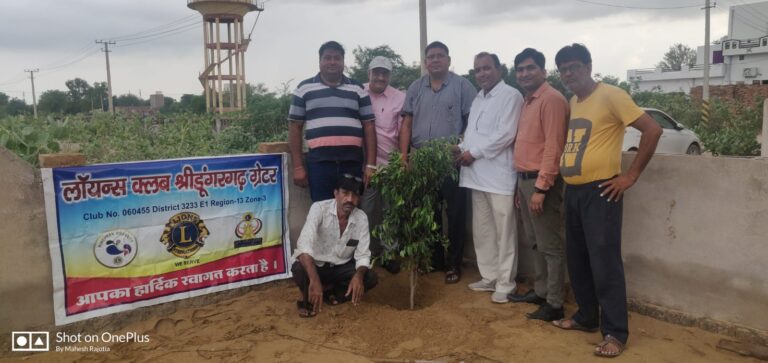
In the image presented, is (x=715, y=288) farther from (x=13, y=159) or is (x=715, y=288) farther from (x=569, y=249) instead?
(x=13, y=159)

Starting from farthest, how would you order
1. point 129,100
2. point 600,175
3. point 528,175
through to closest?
point 129,100 < point 528,175 < point 600,175

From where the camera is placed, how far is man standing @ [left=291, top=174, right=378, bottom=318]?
3920 mm

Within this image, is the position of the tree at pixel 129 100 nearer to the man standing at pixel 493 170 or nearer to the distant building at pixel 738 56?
the distant building at pixel 738 56

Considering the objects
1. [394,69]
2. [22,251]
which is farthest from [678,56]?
[22,251]

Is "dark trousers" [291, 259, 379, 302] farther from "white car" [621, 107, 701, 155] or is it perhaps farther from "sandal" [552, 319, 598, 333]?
"white car" [621, 107, 701, 155]

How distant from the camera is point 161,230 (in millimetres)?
4020

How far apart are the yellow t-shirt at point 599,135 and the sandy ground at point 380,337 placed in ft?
3.62

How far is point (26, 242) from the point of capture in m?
3.49

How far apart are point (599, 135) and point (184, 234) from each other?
120 inches

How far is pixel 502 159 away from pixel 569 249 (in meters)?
0.88

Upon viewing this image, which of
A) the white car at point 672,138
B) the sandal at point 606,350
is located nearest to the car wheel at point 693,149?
the white car at point 672,138

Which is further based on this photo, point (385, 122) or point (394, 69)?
point (394, 69)

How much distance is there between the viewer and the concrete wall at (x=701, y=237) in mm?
3328

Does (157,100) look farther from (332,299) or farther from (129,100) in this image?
(332,299)
